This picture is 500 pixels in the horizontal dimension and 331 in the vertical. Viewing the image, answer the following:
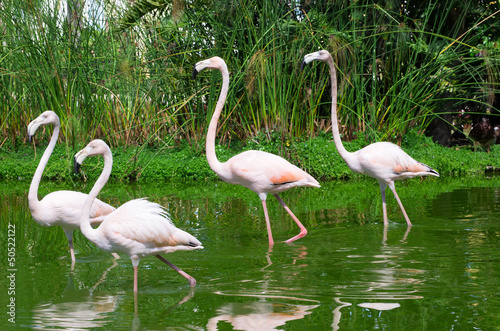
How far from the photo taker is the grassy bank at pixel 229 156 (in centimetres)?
1038

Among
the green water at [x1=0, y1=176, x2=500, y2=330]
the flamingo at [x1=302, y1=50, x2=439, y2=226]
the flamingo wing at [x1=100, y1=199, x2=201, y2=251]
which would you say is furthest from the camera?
the flamingo at [x1=302, y1=50, x2=439, y2=226]

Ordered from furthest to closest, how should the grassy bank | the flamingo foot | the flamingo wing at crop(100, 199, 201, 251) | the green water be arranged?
1. the grassy bank
2. the flamingo foot
3. the flamingo wing at crop(100, 199, 201, 251)
4. the green water

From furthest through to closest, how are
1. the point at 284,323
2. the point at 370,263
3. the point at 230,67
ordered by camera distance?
1. the point at 230,67
2. the point at 370,263
3. the point at 284,323

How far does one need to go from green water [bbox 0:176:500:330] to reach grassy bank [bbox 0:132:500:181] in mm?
2461

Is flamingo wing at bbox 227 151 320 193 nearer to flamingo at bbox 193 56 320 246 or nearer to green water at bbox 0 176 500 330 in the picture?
flamingo at bbox 193 56 320 246

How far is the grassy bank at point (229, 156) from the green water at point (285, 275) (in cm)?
246

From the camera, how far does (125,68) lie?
32.8 feet

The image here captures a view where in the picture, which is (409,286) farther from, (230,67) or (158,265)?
(230,67)

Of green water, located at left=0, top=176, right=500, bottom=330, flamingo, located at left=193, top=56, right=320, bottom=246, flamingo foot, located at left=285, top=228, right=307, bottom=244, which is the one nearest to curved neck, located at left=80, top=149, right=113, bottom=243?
green water, located at left=0, top=176, right=500, bottom=330

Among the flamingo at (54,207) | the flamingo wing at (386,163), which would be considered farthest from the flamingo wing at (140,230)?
the flamingo wing at (386,163)

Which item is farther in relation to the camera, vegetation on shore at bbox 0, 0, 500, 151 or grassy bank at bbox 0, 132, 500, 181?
grassy bank at bbox 0, 132, 500, 181

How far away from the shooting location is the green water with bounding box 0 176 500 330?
370 cm

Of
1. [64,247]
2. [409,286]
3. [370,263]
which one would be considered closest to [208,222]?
[64,247]

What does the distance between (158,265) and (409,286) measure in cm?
212
